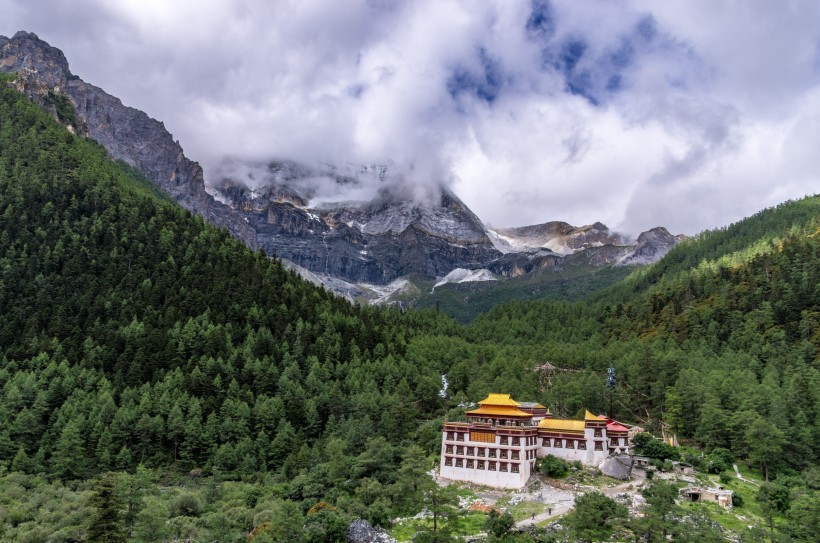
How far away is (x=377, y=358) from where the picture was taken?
120m

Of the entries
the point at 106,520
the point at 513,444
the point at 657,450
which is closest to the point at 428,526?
the point at 513,444

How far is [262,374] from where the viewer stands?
343 ft

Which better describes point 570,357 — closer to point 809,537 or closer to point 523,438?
point 523,438

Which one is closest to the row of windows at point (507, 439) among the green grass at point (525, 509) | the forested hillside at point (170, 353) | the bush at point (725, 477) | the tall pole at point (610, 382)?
the forested hillside at point (170, 353)

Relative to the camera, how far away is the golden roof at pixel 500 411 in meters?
79.3

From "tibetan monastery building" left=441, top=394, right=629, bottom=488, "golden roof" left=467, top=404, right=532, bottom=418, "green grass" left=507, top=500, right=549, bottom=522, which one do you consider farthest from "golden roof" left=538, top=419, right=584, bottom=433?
"green grass" left=507, top=500, right=549, bottom=522

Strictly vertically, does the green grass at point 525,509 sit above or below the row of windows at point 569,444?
below

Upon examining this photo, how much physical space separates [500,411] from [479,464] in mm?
7986

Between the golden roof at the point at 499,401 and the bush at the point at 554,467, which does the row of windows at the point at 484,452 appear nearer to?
the bush at the point at 554,467

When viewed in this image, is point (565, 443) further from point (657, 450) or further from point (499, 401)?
point (657, 450)

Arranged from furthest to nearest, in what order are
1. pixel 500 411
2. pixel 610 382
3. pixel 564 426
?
1. pixel 610 382
2. pixel 500 411
3. pixel 564 426

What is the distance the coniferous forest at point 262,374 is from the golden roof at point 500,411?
7.81 meters

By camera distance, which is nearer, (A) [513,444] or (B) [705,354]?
(A) [513,444]

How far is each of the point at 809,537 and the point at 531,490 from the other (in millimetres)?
25750
